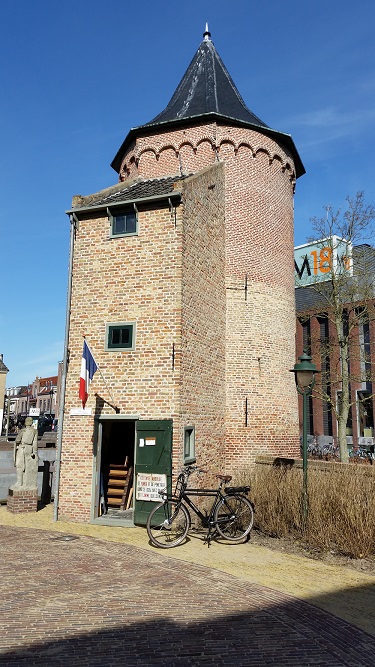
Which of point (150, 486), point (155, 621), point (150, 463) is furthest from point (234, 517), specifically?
point (155, 621)

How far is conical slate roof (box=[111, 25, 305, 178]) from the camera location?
626 inches

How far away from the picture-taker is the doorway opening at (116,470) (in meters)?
11.8

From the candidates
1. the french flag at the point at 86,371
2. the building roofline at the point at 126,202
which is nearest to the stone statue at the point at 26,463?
the french flag at the point at 86,371

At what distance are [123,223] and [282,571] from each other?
334 inches

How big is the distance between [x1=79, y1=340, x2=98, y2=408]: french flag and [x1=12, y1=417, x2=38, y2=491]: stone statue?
2.64m

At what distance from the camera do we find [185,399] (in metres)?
11.0

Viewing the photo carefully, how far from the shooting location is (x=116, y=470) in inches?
490

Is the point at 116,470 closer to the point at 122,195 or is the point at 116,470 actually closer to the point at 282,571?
the point at 282,571

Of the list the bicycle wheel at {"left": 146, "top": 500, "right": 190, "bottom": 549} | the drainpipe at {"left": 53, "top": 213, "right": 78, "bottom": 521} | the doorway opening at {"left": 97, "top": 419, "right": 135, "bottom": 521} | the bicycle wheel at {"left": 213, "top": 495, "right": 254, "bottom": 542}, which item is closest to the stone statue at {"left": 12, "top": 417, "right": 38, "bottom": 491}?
the drainpipe at {"left": 53, "top": 213, "right": 78, "bottom": 521}

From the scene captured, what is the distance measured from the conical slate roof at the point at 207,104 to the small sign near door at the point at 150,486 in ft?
37.3

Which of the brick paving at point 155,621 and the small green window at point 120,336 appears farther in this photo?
the small green window at point 120,336

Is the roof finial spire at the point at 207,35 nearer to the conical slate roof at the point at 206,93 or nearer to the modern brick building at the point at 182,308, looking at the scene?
the conical slate roof at the point at 206,93

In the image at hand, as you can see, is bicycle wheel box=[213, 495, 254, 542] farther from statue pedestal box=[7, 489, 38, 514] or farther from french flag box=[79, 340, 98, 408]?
statue pedestal box=[7, 489, 38, 514]

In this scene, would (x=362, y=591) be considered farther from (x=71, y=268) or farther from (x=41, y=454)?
(x=41, y=454)
